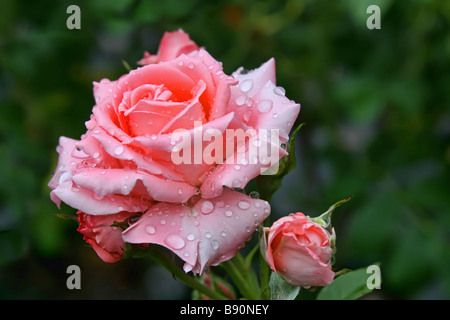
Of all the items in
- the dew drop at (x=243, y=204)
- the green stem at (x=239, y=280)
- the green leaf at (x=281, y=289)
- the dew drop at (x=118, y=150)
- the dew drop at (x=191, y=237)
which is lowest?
the green stem at (x=239, y=280)

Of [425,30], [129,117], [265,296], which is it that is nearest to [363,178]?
[425,30]

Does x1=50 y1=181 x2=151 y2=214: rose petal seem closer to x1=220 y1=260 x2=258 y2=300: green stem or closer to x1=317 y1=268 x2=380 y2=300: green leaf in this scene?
x1=220 y1=260 x2=258 y2=300: green stem

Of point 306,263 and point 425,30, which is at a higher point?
point 425,30

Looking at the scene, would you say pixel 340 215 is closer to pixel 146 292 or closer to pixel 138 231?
pixel 146 292

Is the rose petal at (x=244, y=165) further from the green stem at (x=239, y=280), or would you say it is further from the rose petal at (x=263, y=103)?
the green stem at (x=239, y=280)

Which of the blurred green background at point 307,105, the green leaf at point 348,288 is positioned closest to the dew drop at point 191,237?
the green leaf at point 348,288

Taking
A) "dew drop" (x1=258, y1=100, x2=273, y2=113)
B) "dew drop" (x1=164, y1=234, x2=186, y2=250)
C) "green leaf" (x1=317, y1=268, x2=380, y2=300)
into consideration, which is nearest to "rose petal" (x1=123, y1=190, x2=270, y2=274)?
"dew drop" (x1=164, y1=234, x2=186, y2=250)
